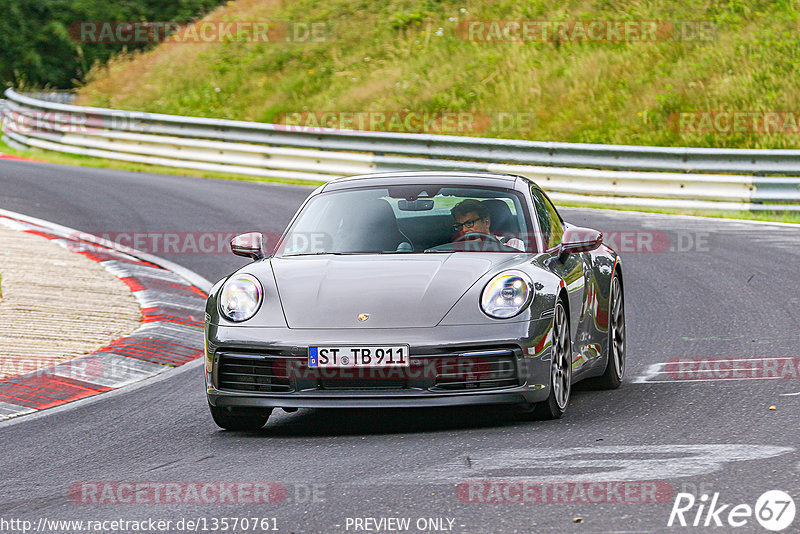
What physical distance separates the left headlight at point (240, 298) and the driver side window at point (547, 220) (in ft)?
5.82

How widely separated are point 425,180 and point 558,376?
1.65 meters

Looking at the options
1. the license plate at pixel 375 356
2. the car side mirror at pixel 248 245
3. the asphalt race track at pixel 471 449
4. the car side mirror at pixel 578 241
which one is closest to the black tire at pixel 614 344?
the asphalt race track at pixel 471 449

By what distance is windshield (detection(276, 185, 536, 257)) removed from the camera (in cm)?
730

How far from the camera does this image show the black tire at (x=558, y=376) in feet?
21.4

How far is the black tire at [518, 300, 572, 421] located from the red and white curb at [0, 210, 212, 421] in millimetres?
3137

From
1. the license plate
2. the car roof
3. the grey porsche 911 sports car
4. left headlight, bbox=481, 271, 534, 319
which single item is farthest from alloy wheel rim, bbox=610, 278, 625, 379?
the license plate

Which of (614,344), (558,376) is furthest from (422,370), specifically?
(614,344)

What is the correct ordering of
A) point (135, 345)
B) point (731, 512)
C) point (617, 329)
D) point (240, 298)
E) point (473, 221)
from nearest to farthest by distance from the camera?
point (731, 512) → point (240, 298) → point (473, 221) → point (617, 329) → point (135, 345)

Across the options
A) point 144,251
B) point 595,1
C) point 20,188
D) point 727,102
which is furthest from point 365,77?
point 144,251

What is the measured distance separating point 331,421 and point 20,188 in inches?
535

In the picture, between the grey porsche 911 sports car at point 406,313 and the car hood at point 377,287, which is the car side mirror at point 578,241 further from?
the car hood at point 377,287

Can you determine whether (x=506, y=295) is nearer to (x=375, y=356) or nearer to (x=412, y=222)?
(x=375, y=356)

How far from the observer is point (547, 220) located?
25.7 ft

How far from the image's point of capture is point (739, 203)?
18.4 metres
